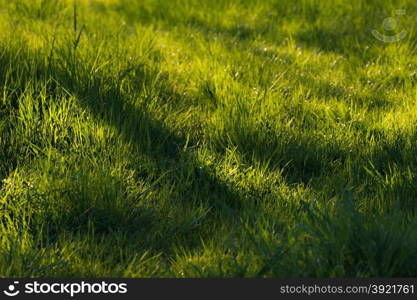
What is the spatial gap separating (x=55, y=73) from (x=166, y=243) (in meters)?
1.39

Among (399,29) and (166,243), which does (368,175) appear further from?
(399,29)

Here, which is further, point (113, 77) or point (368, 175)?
point (113, 77)

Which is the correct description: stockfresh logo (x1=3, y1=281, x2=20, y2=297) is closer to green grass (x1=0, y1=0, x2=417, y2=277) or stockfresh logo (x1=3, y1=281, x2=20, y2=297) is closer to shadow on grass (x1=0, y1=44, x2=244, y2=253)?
green grass (x1=0, y1=0, x2=417, y2=277)

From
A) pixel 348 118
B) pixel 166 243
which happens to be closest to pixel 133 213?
pixel 166 243

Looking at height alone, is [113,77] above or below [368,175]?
above

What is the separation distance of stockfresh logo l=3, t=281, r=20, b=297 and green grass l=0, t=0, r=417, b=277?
6 centimetres

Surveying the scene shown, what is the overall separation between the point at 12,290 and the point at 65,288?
19 cm

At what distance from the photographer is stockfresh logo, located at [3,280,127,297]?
219 cm

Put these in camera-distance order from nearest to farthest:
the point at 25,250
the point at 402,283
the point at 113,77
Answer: the point at 402,283
the point at 25,250
the point at 113,77

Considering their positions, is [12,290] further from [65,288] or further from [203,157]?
[203,157]

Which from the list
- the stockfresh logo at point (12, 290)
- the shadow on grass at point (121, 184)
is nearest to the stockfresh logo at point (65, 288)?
the stockfresh logo at point (12, 290)

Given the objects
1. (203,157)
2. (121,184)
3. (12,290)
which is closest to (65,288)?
(12,290)

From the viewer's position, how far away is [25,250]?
2.38m

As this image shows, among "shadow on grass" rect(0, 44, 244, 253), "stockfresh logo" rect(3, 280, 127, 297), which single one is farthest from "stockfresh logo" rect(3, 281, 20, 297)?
"shadow on grass" rect(0, 44, 244, 253)
